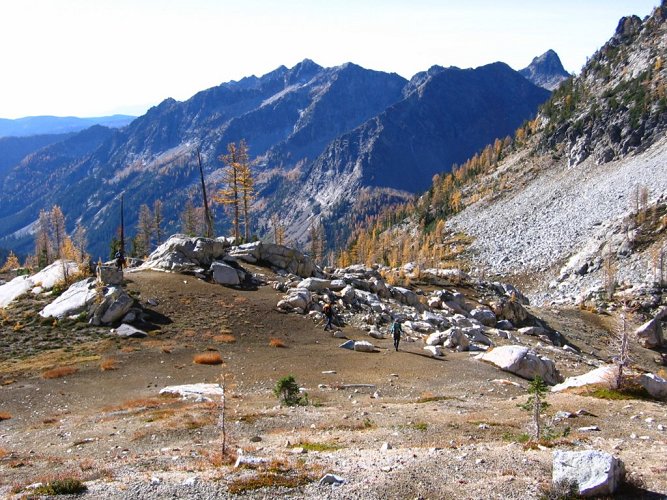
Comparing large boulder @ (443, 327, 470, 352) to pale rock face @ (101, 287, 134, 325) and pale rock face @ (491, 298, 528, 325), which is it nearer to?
pale rock face @ (491, 298, 528, 325)

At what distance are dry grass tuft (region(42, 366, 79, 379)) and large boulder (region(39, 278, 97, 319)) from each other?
990cm

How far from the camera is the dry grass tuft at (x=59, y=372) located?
97.1 ft

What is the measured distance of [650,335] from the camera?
216 feet

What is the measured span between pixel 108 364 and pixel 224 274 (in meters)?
18.6

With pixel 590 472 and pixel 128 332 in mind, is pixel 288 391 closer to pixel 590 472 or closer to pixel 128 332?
pixel 590 472

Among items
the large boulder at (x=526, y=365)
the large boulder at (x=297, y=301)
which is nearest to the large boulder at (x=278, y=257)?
the large boulder at (x=297, y=301)

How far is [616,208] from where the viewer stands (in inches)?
4825

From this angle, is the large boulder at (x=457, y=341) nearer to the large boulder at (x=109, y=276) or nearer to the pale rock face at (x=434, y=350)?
the pale rock face at (x=434, y=350)

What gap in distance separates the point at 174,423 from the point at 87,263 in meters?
33.6

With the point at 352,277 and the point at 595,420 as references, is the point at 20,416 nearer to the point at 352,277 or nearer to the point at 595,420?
the point at 595,420

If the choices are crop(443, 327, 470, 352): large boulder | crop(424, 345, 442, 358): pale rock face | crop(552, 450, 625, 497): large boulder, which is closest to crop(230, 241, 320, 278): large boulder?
crop(443, 327, 470, 352): large boulder

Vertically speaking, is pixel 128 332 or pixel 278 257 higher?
pixel 278 257

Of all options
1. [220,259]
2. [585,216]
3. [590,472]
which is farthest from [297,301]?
[585,216]

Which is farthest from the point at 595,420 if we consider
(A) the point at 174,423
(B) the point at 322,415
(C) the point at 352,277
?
(C) the point at 352,277
